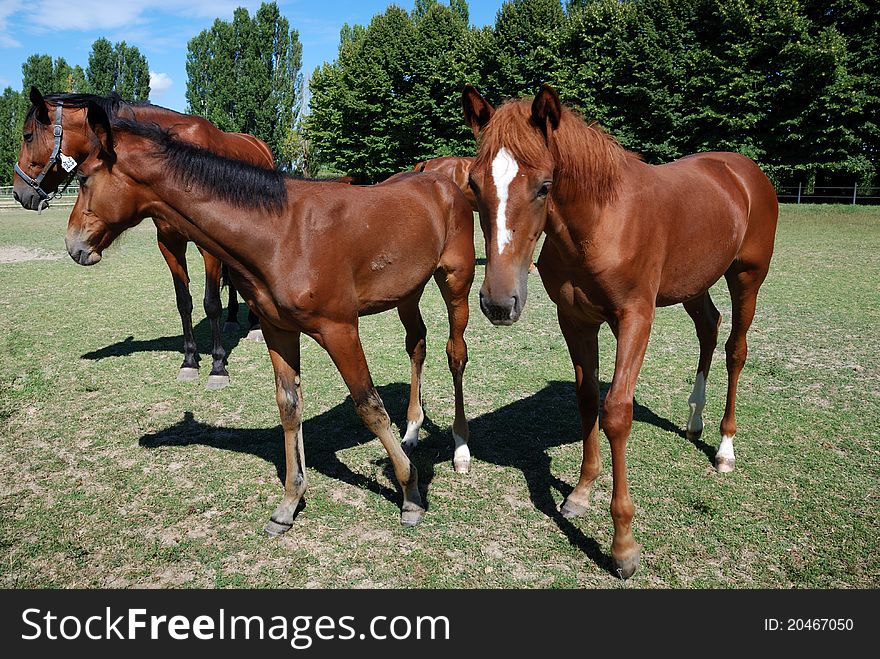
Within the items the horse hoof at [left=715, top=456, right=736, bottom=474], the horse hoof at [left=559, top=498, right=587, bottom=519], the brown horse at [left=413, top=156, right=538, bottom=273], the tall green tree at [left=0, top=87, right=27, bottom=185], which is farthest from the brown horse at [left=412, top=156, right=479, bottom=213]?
the tall green tree at [left=0, top=87, right=27, bottom=185]

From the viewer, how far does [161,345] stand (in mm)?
7641

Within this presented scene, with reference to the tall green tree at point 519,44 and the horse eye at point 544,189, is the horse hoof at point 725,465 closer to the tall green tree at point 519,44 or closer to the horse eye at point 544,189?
the horse eye at point 544,189

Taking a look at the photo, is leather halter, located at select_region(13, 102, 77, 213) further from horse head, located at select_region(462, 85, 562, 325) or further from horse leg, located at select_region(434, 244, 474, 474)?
horse head, located at select_region(462, 85, 562, 325)

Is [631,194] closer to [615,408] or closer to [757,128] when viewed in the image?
[615,408]

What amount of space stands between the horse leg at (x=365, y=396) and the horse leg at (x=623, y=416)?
124 cm

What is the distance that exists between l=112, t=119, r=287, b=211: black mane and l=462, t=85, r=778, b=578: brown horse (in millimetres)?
1213

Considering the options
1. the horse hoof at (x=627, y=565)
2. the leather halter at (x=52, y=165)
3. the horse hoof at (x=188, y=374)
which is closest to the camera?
the horse hoof at (x=627, y=565)

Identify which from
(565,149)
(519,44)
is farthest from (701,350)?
(519,44)

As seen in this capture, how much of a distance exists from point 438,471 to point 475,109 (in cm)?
264

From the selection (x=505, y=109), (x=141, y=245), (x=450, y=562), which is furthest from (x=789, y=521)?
(x=141, y=245)

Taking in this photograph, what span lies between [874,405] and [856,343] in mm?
2168

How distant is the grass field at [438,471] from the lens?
319cm

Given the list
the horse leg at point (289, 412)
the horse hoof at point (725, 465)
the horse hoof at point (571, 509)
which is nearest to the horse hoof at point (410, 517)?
the horse leg at point (289, 412)

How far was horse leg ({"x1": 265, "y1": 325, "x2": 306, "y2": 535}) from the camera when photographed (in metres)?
3.54
